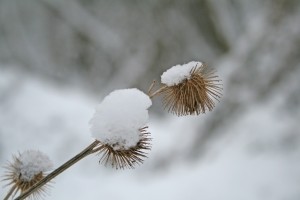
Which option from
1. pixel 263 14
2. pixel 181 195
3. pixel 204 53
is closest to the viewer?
pixel 181 195

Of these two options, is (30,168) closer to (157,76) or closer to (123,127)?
(123,127)

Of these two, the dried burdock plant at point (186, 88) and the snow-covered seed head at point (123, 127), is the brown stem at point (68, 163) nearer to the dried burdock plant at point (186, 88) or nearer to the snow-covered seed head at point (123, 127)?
the snow-covered seed head at point (123, 127)

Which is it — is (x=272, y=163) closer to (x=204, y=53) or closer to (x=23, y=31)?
(x=204, y=53)

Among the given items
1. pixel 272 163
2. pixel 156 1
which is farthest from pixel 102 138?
pixel 156 1

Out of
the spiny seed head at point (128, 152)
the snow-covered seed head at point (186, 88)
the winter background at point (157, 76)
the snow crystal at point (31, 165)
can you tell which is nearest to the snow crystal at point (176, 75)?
the snow-covered seed head at point (186, 88)

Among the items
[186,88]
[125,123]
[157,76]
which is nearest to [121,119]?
[125,123]
